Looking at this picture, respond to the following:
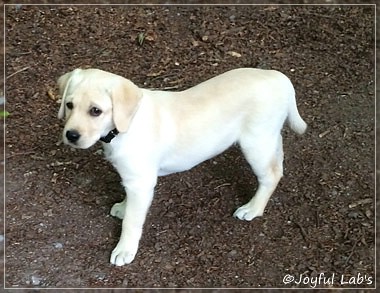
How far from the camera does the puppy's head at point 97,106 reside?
273cm

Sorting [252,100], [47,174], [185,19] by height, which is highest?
[252,100]

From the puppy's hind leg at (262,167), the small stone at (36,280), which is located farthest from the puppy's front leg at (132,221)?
the puppy's hind leg at (262,167)

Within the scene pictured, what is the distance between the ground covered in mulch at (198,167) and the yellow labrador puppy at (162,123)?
25cm

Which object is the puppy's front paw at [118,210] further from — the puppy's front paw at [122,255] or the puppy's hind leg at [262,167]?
the puppy's hind leg at [262,167]

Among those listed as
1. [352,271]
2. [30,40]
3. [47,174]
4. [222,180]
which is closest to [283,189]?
[222,180]

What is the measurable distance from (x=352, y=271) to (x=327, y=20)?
1.88m

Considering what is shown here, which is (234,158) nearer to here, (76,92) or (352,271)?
(352,271)

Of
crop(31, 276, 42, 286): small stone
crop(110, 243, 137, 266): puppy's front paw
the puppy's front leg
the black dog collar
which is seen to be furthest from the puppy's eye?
crop(31, 276, 42, 286): small stone

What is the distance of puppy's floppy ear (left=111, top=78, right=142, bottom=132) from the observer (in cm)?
273

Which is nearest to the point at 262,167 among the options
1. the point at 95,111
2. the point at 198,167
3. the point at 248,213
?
the point at 248,213

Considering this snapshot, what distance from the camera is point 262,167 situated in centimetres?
319

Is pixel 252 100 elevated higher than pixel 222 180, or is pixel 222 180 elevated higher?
pixel 252 100

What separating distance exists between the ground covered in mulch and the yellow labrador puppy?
0.83ft

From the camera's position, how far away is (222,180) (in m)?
3.54
